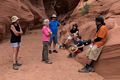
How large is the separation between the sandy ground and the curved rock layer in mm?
377

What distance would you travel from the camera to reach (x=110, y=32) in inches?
429

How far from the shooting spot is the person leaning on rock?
32.8 ft

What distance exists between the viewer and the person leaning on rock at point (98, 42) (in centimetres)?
1000

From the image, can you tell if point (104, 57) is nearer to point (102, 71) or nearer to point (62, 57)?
point (102, 71)

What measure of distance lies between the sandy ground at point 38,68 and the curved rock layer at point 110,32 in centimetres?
38

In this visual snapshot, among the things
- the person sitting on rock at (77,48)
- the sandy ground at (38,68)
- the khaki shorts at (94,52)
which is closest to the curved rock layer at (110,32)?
the khaki shorts at (94,52)

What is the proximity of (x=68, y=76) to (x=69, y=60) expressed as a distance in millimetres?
2137

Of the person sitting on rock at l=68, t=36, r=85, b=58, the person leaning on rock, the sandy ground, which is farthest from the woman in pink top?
the person leaning on rock

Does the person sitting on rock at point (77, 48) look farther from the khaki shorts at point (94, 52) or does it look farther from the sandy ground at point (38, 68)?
the khaki shorts at point (94, 52)

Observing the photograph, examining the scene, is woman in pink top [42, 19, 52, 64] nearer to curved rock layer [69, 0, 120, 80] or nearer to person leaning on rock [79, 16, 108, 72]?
curved rock layer [69, 0, 120, 80]

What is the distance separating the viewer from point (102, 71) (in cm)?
1002

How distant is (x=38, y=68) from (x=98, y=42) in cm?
233

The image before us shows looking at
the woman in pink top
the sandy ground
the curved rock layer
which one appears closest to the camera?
Result: the curved rock layer

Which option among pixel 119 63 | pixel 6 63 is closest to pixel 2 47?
pixel 6 63
